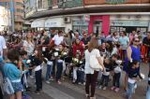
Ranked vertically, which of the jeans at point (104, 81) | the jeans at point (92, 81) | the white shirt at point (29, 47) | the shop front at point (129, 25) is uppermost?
the shop front at point (129, 25)

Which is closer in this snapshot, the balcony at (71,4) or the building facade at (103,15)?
the building facade at (103,15)

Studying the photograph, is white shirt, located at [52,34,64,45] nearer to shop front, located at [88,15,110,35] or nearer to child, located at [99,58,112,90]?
child, located at [99,58,112,90]

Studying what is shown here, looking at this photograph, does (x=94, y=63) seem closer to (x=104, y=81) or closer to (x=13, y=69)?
(x=104, y=81)

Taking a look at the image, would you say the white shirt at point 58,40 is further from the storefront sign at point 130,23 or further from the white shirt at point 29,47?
the storefront sign at point 130,23

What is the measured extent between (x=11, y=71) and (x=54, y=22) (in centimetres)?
2971

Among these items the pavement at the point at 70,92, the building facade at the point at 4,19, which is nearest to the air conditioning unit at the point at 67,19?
the pavement at the point at 70,92

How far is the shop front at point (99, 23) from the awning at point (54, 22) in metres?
6.14

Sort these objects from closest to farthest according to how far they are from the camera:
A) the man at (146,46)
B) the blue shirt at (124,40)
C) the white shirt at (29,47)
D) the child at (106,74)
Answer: the child at (106,74), the white shirt at (29,47), the man at (146,46), the blue shirt at (124,40)

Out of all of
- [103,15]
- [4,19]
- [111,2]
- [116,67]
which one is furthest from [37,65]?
[4,19]

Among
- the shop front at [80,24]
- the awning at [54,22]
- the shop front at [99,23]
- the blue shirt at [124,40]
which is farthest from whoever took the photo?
the awning at [54,22]

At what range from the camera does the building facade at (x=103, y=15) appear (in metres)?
25.2

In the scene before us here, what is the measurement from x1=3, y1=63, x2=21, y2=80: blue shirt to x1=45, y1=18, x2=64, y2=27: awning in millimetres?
27444

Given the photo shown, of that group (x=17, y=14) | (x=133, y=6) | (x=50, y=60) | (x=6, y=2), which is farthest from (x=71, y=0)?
(x=17, y=14)

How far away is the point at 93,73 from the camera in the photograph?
876cm
